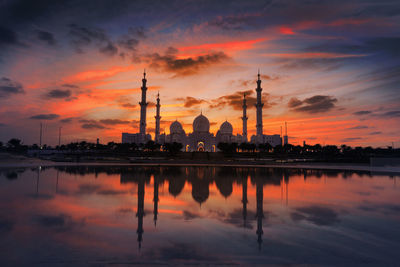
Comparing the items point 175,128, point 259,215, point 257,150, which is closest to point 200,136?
point 175,128

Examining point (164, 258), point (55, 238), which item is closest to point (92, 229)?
point (55, 238)

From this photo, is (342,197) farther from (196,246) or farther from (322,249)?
(196,246)

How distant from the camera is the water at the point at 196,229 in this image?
5.18 metres

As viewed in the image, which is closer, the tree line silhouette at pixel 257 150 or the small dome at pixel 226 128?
the tree line silhouette at pixel 257 150

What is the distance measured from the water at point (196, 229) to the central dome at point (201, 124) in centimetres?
7158

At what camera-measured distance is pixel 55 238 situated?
6078mm

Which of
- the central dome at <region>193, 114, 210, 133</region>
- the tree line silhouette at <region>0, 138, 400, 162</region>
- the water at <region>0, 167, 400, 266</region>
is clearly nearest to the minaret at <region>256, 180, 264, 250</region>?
the water at <region>0, 167, 400, 266</region>

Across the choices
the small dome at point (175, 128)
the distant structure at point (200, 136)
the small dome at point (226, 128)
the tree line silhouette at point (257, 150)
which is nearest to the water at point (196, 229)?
the tree line silhouette at point (257, 150)

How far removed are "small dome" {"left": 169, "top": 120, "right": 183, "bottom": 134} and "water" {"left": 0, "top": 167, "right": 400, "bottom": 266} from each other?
73.9 metres

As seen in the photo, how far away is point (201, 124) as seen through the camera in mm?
83250

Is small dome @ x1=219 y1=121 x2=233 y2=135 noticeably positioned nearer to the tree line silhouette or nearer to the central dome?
the central dome

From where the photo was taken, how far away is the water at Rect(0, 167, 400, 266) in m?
5.18

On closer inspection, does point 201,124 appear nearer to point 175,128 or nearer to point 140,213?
point 175,128

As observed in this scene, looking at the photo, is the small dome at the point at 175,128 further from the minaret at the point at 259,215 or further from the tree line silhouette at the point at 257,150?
the minaret at the point at 259,215
